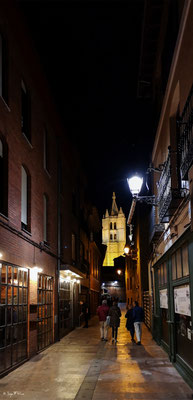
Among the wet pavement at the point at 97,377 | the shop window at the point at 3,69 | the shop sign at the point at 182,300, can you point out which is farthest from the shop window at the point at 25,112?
the wet pavement at the point at 97,377

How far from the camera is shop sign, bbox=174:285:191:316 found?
10.1 metres

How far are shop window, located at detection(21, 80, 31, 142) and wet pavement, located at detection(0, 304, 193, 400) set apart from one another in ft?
23.4

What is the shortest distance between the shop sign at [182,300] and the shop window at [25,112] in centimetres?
693

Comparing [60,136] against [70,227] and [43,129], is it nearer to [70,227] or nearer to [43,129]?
[43,129]

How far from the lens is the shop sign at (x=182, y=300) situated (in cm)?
1014

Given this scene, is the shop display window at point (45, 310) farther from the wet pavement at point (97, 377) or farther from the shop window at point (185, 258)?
the shop window at point (185, 258)

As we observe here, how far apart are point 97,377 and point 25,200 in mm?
5924

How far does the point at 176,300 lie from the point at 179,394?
9.05 feet

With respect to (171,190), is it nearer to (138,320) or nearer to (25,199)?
(25,199)

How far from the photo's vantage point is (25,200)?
15117 mm

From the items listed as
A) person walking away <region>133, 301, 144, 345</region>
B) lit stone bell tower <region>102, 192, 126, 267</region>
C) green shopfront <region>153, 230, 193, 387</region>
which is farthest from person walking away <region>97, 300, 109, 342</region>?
lit stone bell tower <region>102, 192, 126, 267</region>

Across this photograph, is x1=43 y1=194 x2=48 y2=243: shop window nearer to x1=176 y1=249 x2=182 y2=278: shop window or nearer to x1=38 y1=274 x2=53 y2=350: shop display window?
x1=38 y1=274 x2=53 y2=350: shop display window

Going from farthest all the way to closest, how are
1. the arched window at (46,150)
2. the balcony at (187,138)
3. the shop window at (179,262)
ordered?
the arched window at (46,150) → the shop window at (179,262) → the balcony at (187,138)

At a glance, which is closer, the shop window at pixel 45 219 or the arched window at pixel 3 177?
the arched window at pixel 3 177
